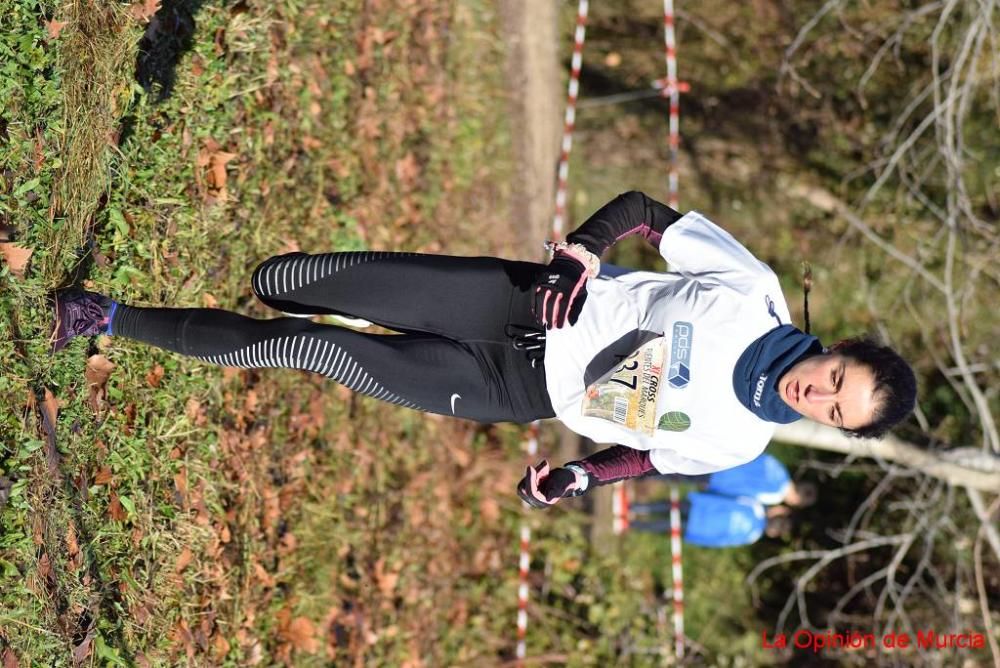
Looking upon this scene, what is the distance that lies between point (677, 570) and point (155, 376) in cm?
542

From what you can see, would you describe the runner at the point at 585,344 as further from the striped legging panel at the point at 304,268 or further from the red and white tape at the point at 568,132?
the red and white tape at the point at 568,132

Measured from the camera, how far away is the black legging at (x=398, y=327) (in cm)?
341

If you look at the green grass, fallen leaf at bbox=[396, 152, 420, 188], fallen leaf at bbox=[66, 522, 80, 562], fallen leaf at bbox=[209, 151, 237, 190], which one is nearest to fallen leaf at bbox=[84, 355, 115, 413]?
the green grass

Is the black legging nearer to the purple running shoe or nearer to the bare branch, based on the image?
the purple running shoe

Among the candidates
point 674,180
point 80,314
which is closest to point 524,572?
point 674,180

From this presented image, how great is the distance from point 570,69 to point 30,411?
6.95 metres

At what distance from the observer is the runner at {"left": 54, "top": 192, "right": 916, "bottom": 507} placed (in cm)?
303

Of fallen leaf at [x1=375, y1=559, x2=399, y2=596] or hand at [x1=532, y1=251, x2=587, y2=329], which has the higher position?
hand at [x1=532, y1=251, x2=587, y2=329]

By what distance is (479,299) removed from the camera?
348 cm

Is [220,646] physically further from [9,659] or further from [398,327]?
[398,327]

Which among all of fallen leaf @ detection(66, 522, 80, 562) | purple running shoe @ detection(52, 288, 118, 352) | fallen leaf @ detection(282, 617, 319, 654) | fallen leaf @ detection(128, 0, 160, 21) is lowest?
fallen leaf @ detection(282, 617, 319, 654)

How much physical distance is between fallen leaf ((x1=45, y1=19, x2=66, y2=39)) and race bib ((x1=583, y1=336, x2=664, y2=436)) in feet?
8.27

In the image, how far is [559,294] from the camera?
2.94 meters

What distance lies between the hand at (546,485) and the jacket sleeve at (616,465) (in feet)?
0.26
